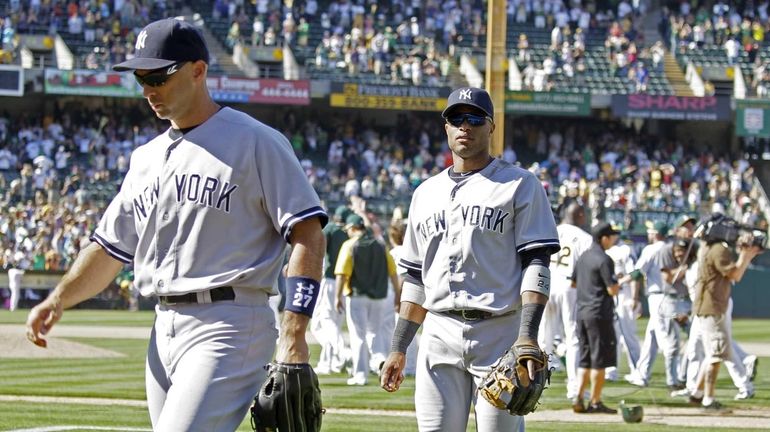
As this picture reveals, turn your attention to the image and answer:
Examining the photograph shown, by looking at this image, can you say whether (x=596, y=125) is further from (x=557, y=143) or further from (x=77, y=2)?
(x=77, y=2)

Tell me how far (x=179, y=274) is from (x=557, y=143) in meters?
42.0

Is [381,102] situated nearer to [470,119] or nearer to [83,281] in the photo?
[470,119]

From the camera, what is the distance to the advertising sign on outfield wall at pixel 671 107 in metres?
44.9

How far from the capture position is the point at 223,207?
4.90m

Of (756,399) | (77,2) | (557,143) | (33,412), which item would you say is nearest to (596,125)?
(557,143)

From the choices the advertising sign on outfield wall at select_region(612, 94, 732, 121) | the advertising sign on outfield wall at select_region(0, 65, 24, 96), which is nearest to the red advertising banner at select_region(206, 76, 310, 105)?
the advertising sign on outfield wall at select_region(0, 65, 24, 96)

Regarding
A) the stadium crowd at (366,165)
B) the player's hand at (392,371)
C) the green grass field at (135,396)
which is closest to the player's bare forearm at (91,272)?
the player's hand at (392,371)

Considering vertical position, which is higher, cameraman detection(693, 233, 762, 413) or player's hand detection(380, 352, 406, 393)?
player's hand detection(380, 352, 406, 393)

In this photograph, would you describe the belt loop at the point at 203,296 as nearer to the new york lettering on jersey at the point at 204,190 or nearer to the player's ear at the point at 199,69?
the new york lettering on jersey at the point at 204,190

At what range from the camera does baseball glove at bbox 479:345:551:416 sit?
5.69 meters

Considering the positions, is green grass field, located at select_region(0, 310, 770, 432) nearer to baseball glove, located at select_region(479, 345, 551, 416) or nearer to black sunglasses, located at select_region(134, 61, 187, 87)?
baseball glove, located at select_region(479, 345, 551, 416)

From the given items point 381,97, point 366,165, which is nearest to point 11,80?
point 366,165

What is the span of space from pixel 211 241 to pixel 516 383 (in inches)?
59.1

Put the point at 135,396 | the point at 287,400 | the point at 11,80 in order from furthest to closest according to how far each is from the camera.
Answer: the point at 11,80, the point at 135,396, the point at 287,400
